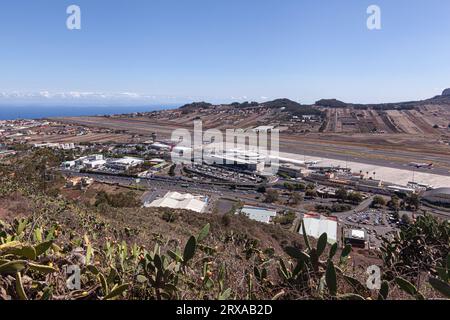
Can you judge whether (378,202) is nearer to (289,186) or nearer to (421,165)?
(289,186)

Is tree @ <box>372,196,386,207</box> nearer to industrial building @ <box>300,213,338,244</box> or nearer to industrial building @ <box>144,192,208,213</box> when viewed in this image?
industrial building @ <box>300,213,338,244</box>

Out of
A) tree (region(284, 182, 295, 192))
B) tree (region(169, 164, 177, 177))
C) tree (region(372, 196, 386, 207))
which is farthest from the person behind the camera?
tree (region(169, 164, 177, 177))

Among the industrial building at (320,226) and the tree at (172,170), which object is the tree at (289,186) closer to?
the industrial building at (320,226)

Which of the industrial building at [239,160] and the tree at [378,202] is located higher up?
the industrial building at [239,160]

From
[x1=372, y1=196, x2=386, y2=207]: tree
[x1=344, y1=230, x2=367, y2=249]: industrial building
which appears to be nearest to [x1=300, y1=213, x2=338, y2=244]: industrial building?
[x1=344, y1=230, x2=367, y2=249]: industrial building

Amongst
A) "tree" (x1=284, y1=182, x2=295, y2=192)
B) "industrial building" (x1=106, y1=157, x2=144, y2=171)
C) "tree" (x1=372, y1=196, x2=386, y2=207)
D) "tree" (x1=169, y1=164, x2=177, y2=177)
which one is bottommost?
"tree" (x1=372, y1=196, x2=386, y2=207)

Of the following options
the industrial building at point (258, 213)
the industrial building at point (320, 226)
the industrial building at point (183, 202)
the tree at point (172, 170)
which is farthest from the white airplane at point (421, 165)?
the tree at point (172, 170)

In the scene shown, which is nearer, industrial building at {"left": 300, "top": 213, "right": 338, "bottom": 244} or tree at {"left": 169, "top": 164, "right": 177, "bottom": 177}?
industrial building at {"left": 300, "top": 213, "right": 338, "bottom": 244}
